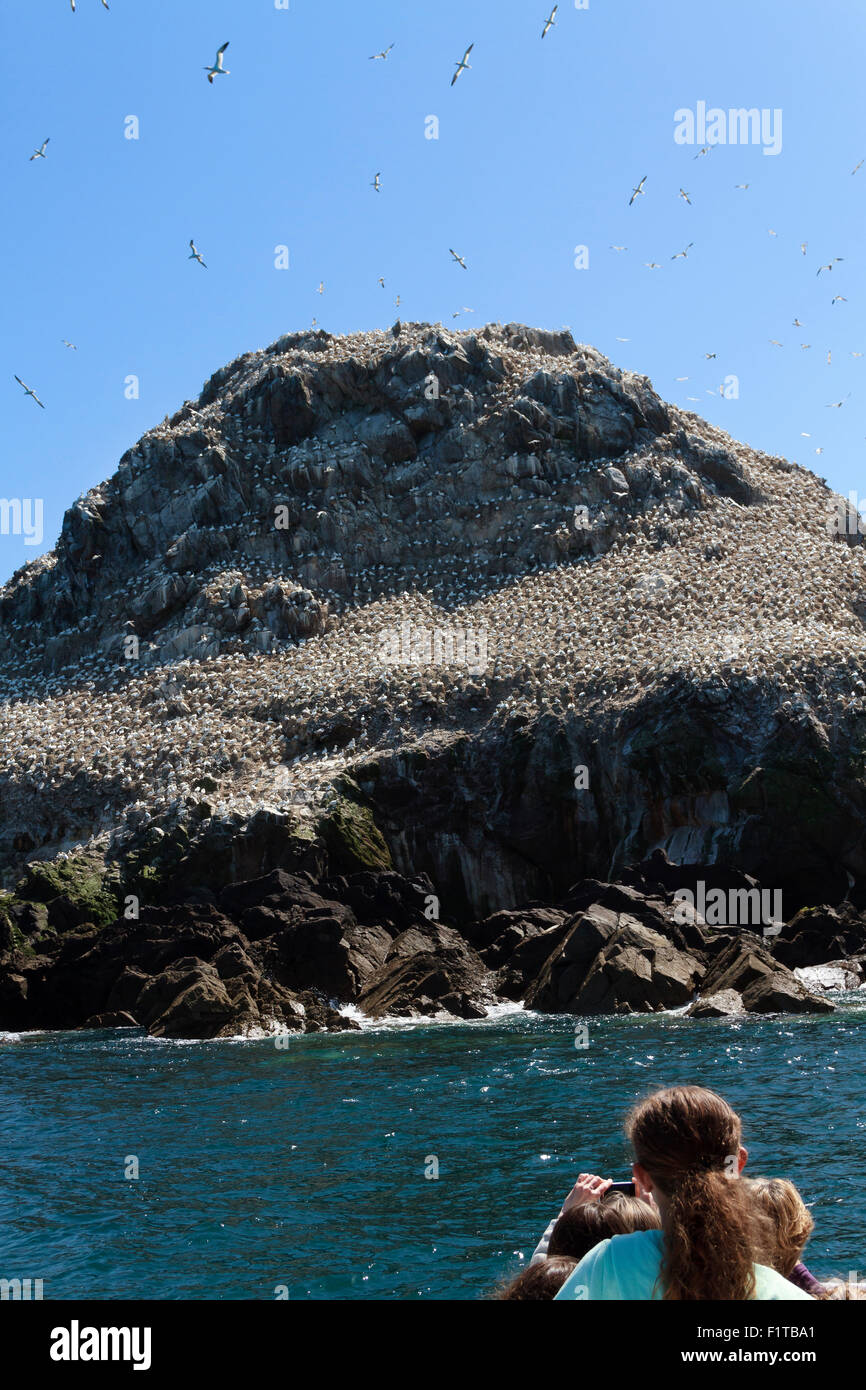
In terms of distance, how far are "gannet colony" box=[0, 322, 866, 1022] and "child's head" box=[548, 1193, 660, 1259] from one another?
47.2 m

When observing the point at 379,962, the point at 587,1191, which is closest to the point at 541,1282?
the point at 587,1191

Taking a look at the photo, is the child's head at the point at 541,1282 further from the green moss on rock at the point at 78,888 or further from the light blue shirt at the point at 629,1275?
the green moss on rock at the point at 78,888

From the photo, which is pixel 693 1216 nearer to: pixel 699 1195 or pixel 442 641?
pixel 699 1195

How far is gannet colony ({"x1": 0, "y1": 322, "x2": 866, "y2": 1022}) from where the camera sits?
54469 millimetres

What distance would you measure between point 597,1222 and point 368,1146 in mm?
15878

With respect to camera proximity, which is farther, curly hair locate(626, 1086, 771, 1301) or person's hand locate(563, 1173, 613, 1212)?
person's hand locate(563, 1173, 613, 1212)

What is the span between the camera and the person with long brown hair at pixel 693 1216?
4027 mm

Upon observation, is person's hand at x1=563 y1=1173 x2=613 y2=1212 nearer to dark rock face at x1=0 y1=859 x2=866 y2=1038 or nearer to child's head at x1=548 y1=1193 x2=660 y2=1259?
child's head at x1=548 y1=1193 x2=660 y2=1259

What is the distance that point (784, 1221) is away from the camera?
181 inches

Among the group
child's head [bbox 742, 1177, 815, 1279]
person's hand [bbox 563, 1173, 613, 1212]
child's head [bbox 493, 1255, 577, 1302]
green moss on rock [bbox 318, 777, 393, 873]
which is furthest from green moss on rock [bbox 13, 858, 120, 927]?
child's head [bbox 742, 1177, 815, 1279]

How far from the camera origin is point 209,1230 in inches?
614
